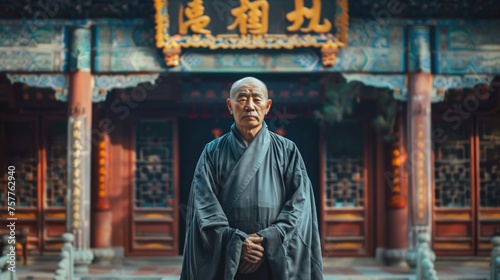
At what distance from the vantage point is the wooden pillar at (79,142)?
432 inches

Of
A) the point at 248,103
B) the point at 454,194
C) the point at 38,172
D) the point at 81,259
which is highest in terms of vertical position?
the point at 248,103

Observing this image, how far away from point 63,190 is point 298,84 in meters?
4.15

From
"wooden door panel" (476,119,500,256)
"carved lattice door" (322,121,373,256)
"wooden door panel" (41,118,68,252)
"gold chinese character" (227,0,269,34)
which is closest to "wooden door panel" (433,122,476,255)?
"wooden door panel" (476,119,500,256)

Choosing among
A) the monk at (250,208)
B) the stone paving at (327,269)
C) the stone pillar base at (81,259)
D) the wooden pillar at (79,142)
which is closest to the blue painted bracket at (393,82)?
the stone paving at (327,269)

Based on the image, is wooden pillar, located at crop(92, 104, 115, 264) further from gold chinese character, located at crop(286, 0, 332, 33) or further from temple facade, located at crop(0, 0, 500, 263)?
gold chinese character, located at crop(286, 0, 332, 33)

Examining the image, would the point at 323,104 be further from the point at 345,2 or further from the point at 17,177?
the point at 17,177

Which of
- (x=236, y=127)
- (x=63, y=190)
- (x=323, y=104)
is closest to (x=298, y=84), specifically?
(x=323, y=104)

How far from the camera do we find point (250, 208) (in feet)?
14.6

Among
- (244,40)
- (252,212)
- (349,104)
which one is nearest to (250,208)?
(252,212)

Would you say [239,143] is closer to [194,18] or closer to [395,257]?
[194,18]

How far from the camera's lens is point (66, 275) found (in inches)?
391

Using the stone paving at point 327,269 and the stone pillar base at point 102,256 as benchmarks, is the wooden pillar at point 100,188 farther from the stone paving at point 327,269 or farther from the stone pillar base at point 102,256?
the stone paving at point 327,269

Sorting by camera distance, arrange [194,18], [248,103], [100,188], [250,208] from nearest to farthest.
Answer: [250,208] < [248,103] < [194,18] < [100,188]

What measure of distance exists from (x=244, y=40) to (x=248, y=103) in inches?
250
